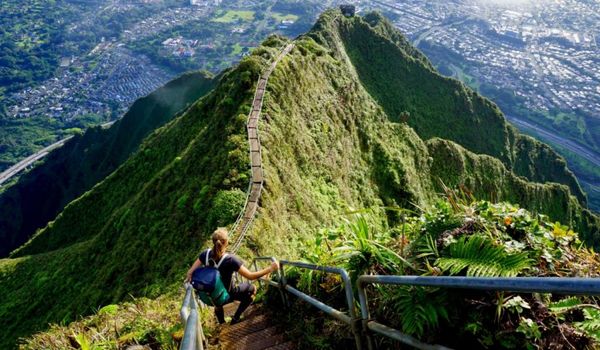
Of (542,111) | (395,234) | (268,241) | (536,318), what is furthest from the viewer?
(542,111)

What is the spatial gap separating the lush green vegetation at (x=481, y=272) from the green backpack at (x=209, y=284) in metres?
2.86

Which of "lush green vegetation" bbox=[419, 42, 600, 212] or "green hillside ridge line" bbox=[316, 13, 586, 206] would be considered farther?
"lush green vegetation" bbox=[419, 42, 600, 212]

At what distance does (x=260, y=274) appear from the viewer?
909cm

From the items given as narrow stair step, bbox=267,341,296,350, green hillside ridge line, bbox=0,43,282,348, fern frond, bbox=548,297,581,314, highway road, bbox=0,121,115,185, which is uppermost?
fern frond, bbox=548,297,581,314

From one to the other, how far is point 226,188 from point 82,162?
98205 millimetres

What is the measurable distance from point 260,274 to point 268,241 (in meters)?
10.1

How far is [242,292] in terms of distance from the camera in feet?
32.0

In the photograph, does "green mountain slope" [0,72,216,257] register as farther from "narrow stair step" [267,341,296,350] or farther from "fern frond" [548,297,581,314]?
"fern frond" [548,297,581,314]

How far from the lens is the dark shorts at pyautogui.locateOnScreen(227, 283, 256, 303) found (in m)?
9.51

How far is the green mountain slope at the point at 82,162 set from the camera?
97.0m

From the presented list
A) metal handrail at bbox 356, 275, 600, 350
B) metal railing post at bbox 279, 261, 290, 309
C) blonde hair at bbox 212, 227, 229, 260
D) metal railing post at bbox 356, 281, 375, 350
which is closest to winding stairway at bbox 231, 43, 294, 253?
metal railing post at bbox 279, 261, 290, 309

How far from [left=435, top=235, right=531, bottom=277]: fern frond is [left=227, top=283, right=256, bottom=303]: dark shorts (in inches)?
212

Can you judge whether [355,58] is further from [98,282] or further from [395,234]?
[395,234]

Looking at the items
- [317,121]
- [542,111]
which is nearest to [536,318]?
[317,121]
